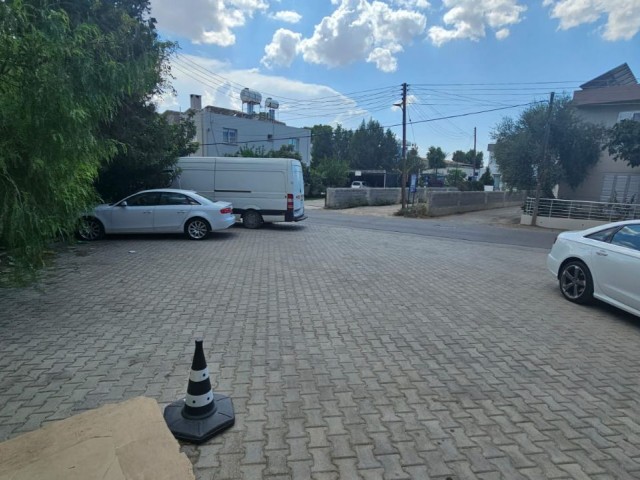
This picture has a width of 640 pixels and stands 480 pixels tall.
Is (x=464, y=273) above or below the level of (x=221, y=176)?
below

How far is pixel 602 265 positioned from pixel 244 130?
3559 cm

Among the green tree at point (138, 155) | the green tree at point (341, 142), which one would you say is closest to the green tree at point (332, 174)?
the green tree at point (138, 155)

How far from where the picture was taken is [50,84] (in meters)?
3.75

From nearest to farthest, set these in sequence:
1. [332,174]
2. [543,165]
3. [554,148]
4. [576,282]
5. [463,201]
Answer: [576,282] < [543,165] < [554,148] < [463,201] < [332,174]

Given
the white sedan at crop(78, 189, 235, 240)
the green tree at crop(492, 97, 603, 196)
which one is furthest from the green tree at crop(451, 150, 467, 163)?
the white sedan at crop(78, 189, 235, 240)

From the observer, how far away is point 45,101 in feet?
12.4

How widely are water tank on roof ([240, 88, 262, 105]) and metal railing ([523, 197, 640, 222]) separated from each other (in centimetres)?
2940

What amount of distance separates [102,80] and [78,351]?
279 cm

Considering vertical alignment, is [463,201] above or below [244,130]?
below

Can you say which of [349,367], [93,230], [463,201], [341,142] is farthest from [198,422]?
[341,142]

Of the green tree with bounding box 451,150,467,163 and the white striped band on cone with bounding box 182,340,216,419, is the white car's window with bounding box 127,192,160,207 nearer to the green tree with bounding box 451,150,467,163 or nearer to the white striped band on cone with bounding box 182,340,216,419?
the white striped band on cone with bounding box 182,340,216,419

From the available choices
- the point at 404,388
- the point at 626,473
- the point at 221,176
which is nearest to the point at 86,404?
the point at 404,388

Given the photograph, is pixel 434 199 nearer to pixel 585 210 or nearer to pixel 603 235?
pixel 585 210

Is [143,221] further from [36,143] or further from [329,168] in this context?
[329,168]
